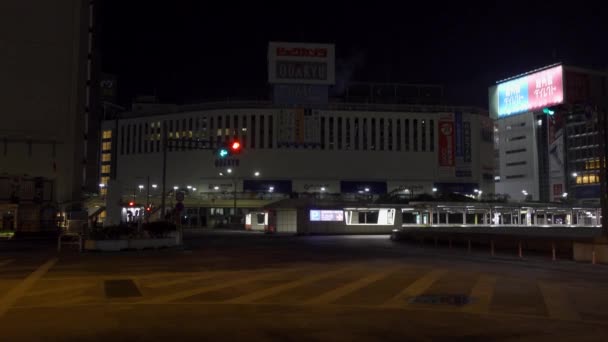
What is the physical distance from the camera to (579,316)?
11.5m

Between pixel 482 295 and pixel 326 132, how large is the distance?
90635 millimetres

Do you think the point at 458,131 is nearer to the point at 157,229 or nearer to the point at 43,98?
the point at 43,98

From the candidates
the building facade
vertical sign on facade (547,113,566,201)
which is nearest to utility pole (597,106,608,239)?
the building facade

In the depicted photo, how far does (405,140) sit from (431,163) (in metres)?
6.59

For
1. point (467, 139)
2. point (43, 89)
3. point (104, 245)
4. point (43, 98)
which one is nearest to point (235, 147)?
point (104, 245)

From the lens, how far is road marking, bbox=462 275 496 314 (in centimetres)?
1236

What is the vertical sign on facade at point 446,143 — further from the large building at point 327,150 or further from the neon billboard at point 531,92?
the neon billboard at point 531,92

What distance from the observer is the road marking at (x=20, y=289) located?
41.5 feet

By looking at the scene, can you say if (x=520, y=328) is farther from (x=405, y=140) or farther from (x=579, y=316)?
(x=405, y=140)

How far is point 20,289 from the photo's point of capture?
15.4 metres

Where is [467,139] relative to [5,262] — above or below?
above

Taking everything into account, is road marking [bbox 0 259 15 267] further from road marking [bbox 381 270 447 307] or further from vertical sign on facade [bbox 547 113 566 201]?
vertical sign on facade [bbox 547 113 566 201]

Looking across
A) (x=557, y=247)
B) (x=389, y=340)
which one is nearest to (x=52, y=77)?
(x=557, y=247)

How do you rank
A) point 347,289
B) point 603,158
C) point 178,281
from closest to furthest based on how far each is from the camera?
point 347,289
point 178,281
point 603,158
